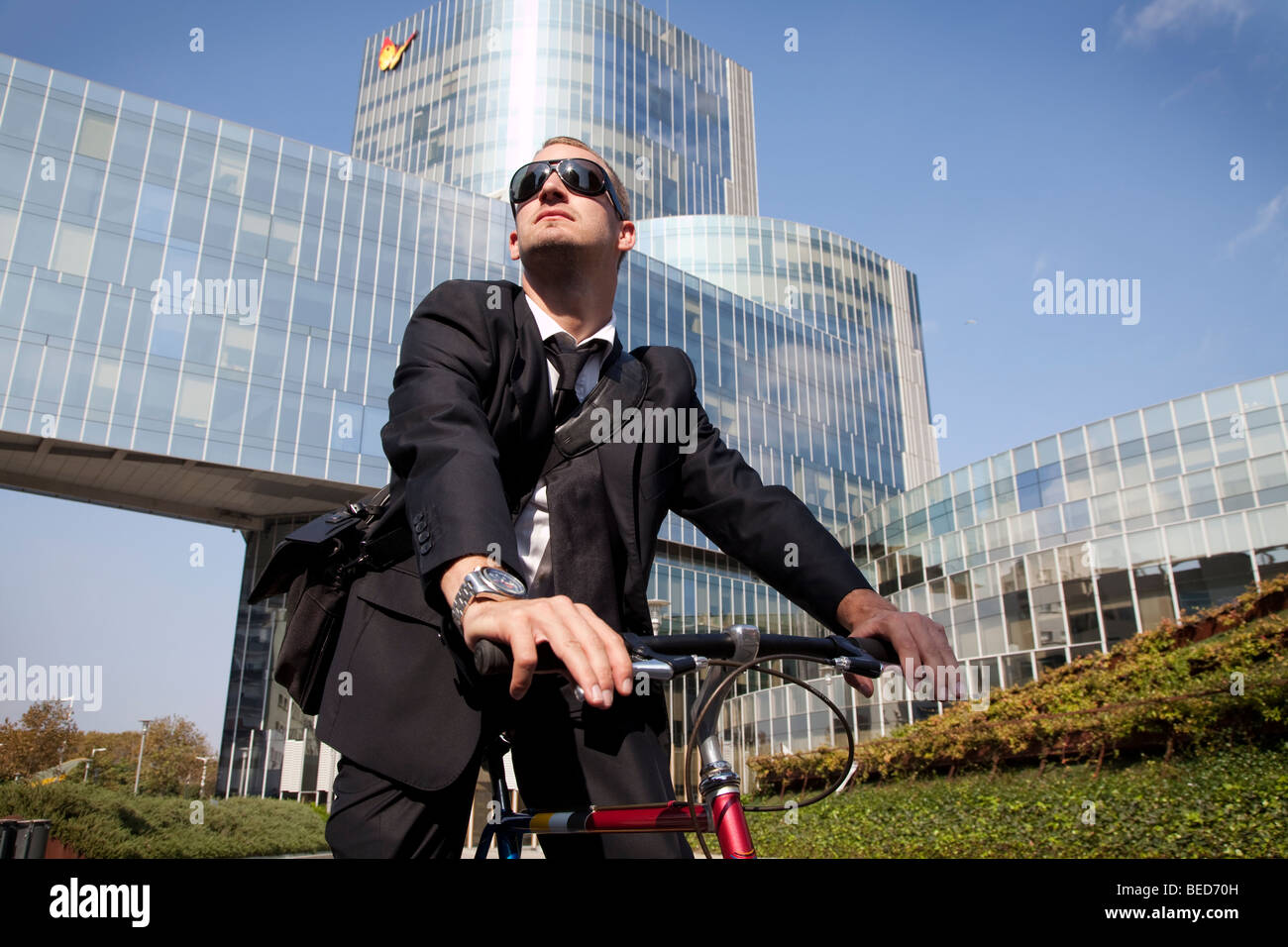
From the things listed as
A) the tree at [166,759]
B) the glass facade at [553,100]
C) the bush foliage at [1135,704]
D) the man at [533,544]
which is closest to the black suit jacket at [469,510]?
the man at [533,544]

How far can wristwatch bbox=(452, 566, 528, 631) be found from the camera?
4.79 ft

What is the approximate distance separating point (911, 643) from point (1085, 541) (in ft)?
85.5

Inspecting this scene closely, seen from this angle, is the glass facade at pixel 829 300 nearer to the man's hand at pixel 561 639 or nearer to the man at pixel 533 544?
the man at pixel 533 544

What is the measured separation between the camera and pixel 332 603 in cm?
219

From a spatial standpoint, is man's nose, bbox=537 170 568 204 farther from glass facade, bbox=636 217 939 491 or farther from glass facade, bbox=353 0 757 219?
glass facade, bbox=353 0 757 219

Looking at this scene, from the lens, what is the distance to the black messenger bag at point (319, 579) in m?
2.16

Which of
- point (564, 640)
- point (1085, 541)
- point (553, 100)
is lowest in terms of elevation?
point (564, 640)

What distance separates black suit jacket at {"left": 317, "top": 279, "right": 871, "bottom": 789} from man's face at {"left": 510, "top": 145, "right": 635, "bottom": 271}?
0.14 m

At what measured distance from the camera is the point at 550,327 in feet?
8.13

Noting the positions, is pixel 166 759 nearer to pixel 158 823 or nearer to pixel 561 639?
pixel 158 823

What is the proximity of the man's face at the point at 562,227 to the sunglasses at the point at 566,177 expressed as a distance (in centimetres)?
1

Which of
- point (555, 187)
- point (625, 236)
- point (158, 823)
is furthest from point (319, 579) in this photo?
point (158, 823)

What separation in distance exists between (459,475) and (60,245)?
4319 cm

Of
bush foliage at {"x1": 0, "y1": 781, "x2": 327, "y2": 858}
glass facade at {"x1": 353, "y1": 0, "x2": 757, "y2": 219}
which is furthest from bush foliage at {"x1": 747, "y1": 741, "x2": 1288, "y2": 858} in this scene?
glass facade at {"x1": 353, "y1": 0, "x2": 757, "y2": 219}
